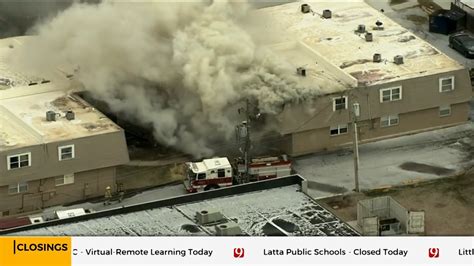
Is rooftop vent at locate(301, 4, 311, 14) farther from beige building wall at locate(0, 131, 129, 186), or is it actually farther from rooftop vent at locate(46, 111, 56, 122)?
rooftop vent at locate(46, 111, 56, 122)

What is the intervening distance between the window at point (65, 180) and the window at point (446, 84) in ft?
54.0

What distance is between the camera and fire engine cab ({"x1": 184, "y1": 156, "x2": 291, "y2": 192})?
195 feet

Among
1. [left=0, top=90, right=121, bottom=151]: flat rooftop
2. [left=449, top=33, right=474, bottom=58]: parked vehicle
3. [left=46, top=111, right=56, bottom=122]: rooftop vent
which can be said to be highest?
[left=46, top=111, right=56, bottom=122]: rooftop vent

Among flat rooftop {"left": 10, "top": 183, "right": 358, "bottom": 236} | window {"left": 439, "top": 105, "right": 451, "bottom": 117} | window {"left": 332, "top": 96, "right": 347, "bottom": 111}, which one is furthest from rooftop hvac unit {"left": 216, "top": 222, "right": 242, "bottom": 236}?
window {"left": 439, "top": 105, "right": 451, "bottom": 117}

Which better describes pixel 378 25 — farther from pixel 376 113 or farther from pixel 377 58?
pixel 376 113

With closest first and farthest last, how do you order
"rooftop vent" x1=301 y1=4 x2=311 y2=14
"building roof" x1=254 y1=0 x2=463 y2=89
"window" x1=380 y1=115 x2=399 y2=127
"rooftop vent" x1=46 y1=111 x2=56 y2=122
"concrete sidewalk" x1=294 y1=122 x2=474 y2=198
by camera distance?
"concrete sidewalk" x1=294 y1=122 x2=474 y2=198, "rooftop vent" x1=46 y1=111 x2=56 y2=122, "window" x1=380 y1=115 x2=399 y2=127, "building roof" x1=254 y1=0 x2=463 y2=89, "rooftop vent" x1=301 y1=4 x2=311 y2=14

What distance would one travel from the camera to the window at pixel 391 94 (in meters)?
63.8

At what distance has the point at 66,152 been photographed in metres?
58.9

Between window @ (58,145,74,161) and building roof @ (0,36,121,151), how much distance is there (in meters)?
0.38

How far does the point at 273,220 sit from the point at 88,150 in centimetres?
1083

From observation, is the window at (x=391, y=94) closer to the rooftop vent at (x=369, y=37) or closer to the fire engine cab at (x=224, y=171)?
the rooftop vent at (x=369, y=37)

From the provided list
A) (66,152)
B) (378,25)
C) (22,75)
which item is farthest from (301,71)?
(22,75)

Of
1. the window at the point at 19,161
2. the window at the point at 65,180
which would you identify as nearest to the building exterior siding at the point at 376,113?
the window at the point at 65,180

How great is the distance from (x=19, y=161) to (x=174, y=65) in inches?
345
